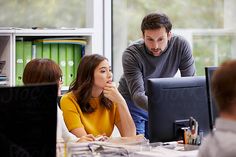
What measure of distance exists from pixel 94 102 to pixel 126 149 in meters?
0.72

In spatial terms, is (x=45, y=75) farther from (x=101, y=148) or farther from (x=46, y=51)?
(x=46, y=51)

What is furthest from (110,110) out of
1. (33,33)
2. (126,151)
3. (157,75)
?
(33,33)

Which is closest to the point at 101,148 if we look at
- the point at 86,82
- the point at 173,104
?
the point at 173,104

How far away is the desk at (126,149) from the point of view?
2174mm

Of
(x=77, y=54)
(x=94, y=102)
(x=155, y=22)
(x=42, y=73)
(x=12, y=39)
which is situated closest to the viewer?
(x=42, y=73)

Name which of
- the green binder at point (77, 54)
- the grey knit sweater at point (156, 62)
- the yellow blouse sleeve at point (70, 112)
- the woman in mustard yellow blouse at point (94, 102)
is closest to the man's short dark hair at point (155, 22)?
the grey knit sweater at point (156, 62)

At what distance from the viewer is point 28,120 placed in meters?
1.53

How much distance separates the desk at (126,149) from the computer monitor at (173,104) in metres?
0.06

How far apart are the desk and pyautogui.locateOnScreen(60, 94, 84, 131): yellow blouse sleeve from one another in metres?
0.45

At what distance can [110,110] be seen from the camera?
2.96m

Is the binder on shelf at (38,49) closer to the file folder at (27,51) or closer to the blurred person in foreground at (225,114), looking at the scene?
the file folder at (27,51)

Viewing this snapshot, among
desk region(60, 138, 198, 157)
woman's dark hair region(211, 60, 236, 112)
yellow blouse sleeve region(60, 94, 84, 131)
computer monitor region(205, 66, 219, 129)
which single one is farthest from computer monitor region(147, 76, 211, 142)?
woman's dark hair region(211, 60, 236, 112)

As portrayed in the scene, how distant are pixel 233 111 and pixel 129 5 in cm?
293

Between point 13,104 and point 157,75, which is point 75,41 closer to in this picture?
point 157,75
